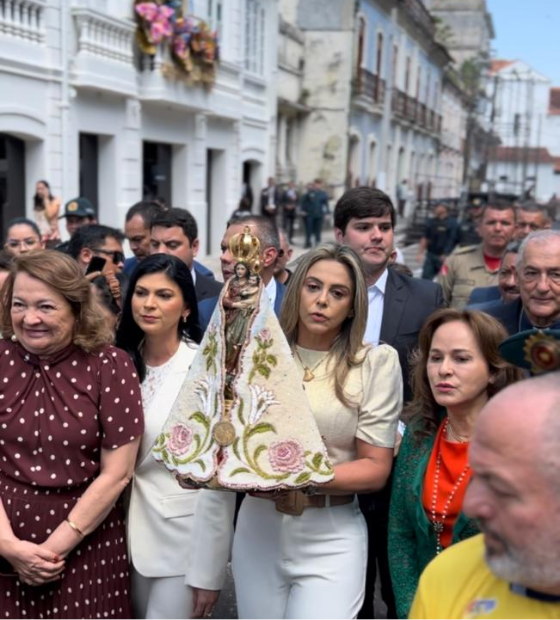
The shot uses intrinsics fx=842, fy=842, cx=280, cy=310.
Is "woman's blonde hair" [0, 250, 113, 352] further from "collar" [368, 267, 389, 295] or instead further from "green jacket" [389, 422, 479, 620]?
"collar" [368, 267, 389, 295]

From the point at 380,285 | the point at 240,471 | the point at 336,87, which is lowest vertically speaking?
the point at 240,471

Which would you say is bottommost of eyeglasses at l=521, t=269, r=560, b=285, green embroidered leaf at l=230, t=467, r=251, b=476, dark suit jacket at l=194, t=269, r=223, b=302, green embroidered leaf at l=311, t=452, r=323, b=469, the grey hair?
green embroidered leaf at l=230, t=467, r=251, b=476

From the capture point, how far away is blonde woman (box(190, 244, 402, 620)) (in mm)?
2805

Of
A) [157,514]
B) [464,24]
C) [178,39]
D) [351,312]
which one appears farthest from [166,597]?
[464,24]

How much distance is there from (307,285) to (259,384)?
558mm

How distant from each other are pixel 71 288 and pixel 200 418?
73 centimetres

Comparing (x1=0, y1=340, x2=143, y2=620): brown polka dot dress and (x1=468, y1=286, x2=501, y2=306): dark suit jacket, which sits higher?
(x1=468, y1=286, x2=501, y2=306): dark suit jacket

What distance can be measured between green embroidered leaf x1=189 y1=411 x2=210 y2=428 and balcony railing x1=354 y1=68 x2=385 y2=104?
27.5m

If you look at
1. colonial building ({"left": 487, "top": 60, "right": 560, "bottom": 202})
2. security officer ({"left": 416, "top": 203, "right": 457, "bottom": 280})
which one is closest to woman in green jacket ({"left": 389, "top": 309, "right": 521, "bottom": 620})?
security officer ({"left": 416, "top": 203, "right": 457, "bottom": 280})

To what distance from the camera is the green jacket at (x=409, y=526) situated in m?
2.84

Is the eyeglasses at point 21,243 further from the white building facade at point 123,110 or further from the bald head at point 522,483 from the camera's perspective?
the white building facade at point 123,110

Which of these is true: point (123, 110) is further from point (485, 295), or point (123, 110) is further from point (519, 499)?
point (519, 499)

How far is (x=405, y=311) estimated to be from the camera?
389 centimetres

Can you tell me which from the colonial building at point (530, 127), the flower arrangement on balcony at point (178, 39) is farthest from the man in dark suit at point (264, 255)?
the colonial building at point (530, 127)
